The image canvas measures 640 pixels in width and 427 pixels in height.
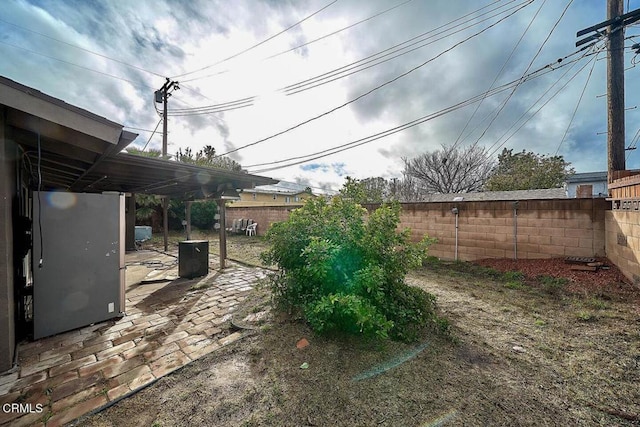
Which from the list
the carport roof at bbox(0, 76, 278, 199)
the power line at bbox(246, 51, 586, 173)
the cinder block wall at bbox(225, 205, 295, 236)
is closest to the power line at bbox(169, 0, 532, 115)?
the power line at bbox(246, 51, 586, 173)

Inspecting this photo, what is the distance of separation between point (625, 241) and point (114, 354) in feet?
23.8

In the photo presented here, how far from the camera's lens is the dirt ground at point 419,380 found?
1.57m

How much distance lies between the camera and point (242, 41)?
831cm

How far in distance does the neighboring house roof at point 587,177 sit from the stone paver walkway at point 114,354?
2358 cm

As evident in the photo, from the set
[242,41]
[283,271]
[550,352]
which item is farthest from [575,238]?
[242,41]

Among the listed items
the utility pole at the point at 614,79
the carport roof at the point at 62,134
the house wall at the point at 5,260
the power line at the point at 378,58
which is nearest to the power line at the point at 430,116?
the utility pole at the point at 614,79

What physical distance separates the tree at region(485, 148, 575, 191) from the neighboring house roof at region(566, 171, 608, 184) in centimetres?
60

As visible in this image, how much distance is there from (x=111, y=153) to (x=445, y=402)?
411 centimetres

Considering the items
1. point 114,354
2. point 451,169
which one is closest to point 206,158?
point 114,354

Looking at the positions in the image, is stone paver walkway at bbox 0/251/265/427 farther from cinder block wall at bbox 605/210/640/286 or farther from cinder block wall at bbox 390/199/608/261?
cinder block wall at bbox 605/210/640/286

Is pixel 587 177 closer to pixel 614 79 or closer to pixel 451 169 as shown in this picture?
pixel 451 169

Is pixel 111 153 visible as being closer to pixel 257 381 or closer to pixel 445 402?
→ pixel 257 381

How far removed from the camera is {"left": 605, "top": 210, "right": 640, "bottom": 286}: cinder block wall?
3494 millimetres

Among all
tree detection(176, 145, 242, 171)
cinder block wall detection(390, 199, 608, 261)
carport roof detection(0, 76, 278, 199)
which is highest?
tree detection(176, 145, 242, 171)
